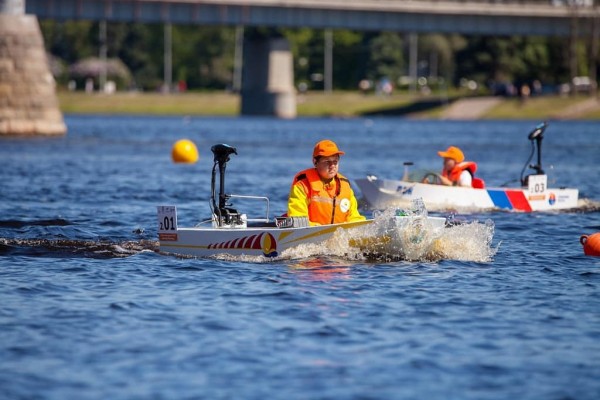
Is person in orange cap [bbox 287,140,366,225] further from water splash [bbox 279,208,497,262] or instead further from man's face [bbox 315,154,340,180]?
water splash [bbox 279,208,497,262]

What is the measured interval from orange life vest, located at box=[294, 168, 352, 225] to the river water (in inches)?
24.9

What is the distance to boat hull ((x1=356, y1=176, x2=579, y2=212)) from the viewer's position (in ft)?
88.4

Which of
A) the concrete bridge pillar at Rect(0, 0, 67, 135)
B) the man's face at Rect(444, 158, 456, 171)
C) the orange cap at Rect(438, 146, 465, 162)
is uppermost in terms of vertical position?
the concrete bridge pillar at Rect(0, 0, 67, 135)

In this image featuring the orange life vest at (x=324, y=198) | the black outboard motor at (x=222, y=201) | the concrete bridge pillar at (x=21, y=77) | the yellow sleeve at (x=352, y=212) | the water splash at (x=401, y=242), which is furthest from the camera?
the concrete bridge pillar at (x=21, y=77)

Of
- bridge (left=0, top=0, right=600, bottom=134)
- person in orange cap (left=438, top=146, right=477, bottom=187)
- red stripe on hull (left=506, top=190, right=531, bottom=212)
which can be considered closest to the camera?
person in orange cap (left=438, top=146, right=477, bottom=187)

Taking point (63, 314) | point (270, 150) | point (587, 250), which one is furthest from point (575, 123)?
point (63, 314)

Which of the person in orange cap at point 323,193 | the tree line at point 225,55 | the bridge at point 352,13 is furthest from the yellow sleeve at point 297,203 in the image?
the tree line at point 225,55

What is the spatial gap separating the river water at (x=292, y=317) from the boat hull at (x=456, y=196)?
0.58 m

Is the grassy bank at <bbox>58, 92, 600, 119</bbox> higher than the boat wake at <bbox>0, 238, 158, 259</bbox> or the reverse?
higher

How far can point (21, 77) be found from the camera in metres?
64.1

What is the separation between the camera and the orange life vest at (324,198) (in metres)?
18.1

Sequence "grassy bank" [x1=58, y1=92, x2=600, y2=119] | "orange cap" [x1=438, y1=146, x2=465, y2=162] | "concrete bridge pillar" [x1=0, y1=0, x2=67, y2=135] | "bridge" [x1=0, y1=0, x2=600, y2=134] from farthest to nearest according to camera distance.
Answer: "grassy bank" [x1=58, y1=92, x2=600, y2=119] < "bridge" [x1=0, y1=0, x2=600, y2=134] < "concrete bridge pillar" [x1=0, y1=0, x2=67, y2=135] < "orange cap" [x1=438, y1=146, x2=465, y2=162]

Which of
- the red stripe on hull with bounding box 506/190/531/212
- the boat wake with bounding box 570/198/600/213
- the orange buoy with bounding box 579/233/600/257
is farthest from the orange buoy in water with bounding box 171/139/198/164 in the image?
the orange buoy with bounding box 579/233/600/257

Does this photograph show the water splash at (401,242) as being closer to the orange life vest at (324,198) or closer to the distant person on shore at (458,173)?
the orange life vest at (324,198)
